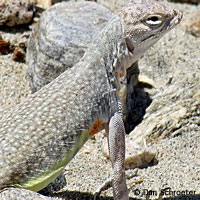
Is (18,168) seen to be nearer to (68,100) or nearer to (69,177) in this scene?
(68,100)

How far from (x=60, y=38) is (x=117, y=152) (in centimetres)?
223

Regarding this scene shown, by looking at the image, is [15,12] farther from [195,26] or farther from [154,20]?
[154,20]

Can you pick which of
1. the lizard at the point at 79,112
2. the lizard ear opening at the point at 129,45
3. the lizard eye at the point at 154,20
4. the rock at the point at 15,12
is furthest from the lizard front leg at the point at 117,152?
the rock at the point at 15,12

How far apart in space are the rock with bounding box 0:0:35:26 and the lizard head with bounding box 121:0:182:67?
3.11 meters

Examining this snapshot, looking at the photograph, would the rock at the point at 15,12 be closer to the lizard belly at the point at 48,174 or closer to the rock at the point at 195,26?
the rock at the point at 195,26

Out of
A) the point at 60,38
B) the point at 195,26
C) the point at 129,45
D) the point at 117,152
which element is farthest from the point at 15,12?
the point at 117,152

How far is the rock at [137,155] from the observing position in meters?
4.86

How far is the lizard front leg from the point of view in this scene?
3883 millimetres

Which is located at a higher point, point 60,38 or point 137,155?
point 60,38

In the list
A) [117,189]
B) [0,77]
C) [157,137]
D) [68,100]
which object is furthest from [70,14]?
[117,189]

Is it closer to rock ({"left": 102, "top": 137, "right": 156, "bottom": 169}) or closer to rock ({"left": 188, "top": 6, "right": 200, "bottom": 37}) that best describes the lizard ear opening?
rock ({"left": 102, "top": 137, "right": 156, "bottom": 169})

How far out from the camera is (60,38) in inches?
221

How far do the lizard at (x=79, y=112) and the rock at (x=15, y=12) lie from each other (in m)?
2.99

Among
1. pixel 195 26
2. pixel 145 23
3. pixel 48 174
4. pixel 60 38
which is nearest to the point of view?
pixel 48 174
